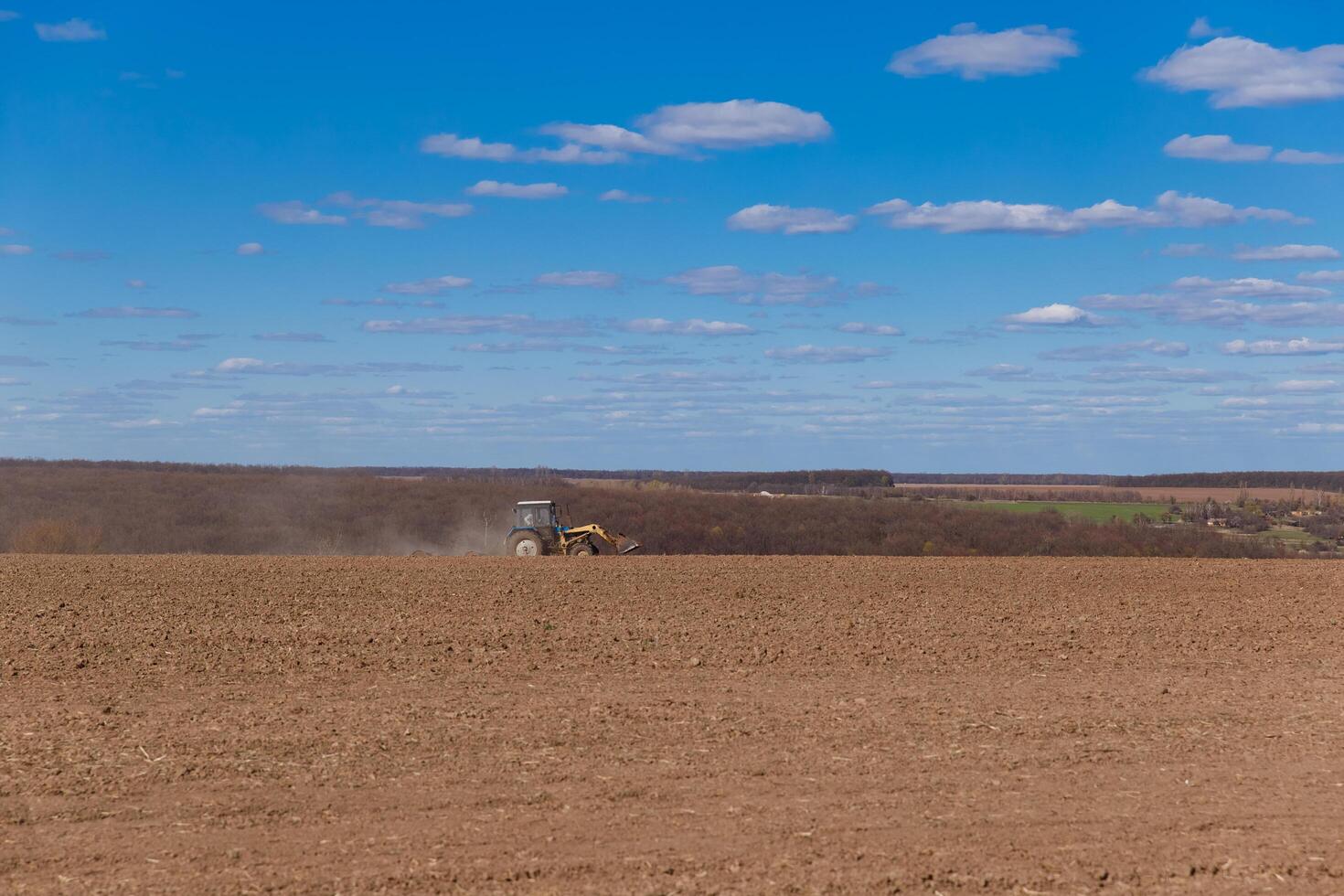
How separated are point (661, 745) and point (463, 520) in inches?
2352

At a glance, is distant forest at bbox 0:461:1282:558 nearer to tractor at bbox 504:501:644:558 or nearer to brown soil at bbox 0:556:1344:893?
tractor at bbox 504:501:644:558

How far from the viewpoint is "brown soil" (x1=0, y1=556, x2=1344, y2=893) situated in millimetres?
9414

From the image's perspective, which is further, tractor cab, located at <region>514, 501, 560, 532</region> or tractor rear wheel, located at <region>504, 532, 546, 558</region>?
tractor cab, located at <region>514, 501, 560, 532</region>

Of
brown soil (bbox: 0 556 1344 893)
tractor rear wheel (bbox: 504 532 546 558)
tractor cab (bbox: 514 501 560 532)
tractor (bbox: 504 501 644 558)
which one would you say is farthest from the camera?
tractor cab (bbox: 514 501 560 532)

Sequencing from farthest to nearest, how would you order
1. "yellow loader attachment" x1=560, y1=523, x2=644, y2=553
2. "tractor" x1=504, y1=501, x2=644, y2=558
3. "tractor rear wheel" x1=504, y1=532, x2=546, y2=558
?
"yellow loader attachment" x1=560, y1=523, x2=644, y2=553, "tractor" x1=504, y1=501, x2=644, y2=558, "tractor rear wheel" x1=504, y1=532, x2=546, y2=558

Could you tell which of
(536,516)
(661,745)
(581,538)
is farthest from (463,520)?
(661,745)

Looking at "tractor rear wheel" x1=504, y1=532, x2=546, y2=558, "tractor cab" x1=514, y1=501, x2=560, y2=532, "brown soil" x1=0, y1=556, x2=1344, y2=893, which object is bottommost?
"brown soil" x1=0, y1=556, x2=1344, y2=893

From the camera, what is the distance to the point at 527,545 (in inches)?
1447

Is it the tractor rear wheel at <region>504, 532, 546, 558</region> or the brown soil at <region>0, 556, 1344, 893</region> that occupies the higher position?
the tractor rear wheel at <region>504, 532, 546, 558</region>

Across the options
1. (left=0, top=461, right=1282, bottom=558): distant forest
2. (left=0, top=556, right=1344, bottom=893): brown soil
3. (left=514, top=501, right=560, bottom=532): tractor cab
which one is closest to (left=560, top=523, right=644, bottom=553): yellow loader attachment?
(left=514, top=501, right=560, bottom=532): tractor cab

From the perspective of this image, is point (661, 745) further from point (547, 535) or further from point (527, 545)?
point (547, 535)

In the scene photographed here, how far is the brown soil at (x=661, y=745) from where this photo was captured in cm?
941

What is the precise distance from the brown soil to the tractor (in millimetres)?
10512

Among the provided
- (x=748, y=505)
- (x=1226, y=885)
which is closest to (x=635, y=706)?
(x=1226, y=885)
